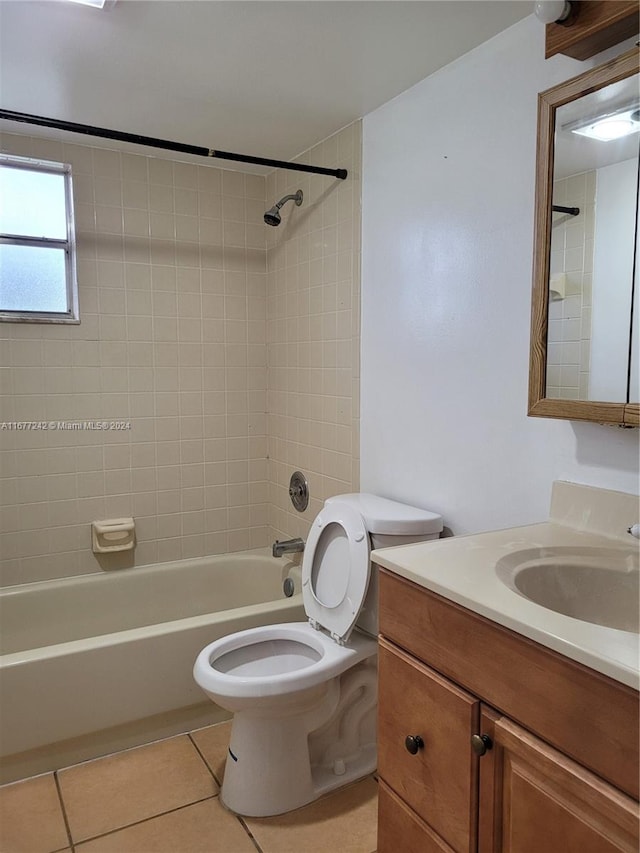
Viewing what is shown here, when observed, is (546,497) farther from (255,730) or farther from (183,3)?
(183,3)

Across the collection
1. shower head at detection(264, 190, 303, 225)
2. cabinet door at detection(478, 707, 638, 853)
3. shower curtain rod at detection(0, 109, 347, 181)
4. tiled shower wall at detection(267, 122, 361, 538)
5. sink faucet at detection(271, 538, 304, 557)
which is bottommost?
sink faucet at detection(271, 538, 304, 557)

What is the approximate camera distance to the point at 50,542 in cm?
270

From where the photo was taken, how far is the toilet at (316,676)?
1.85 meters

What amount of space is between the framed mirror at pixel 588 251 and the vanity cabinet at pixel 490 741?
578 millimetres

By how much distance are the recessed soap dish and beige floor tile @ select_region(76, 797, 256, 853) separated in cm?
119

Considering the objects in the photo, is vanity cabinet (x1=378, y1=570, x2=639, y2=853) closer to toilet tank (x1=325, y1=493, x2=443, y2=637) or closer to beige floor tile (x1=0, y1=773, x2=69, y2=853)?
toilet tank (x1=325, y1=493, x2=443, y2=637)

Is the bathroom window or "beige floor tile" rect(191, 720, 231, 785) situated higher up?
the bathroom window

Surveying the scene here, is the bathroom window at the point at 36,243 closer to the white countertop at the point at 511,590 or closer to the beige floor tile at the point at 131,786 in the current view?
the beige floor tile at the point at 131,786

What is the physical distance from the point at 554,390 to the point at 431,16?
1.03m

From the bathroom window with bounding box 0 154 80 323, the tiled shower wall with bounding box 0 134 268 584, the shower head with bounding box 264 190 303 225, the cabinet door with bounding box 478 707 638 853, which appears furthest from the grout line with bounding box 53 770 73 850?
the shower head with bounding box 264 190 303 225

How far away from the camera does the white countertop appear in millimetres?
893

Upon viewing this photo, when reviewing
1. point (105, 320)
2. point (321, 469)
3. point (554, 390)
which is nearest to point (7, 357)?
point (105, 320)

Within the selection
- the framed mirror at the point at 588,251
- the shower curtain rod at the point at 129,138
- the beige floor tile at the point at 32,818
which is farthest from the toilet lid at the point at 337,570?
the shower curtain rod at the point at 129,138

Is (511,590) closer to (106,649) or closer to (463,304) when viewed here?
(463,304)
